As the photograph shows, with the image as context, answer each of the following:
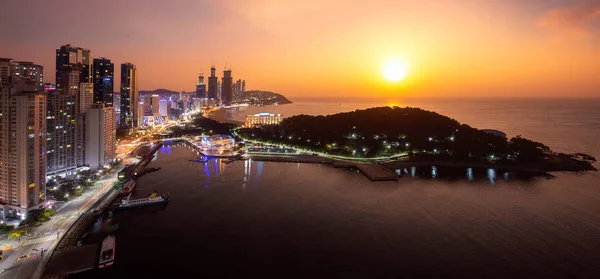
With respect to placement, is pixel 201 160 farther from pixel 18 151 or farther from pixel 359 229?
pixel 359 229

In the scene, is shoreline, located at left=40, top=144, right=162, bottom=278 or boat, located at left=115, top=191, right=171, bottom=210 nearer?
shoreline, located at left=40, top=144, right=162, bottom=278

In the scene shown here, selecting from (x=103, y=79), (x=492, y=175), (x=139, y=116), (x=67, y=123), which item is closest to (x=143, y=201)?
(x=67, y=123)

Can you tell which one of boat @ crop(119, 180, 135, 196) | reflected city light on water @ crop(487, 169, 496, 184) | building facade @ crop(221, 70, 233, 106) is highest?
building facade @ crop(221, 70, 233, 106)

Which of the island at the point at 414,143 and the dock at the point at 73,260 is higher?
the island at the point at 414,143

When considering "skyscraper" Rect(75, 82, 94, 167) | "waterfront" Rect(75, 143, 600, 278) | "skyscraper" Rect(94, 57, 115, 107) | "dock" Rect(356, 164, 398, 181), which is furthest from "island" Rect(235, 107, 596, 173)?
"skyscraper" Rect(94, 57, 115, 107)

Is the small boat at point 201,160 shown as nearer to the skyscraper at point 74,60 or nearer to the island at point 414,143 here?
the island at point 414,143

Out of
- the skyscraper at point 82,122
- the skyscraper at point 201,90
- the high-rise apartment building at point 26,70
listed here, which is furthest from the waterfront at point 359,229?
the skyscraper at point 201,90

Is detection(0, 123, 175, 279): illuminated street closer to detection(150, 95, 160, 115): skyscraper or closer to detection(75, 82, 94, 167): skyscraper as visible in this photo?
detection(75, 82, 94, 167): skyscraper
